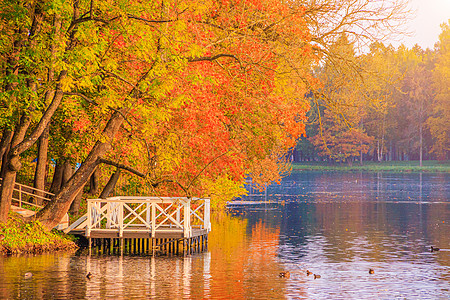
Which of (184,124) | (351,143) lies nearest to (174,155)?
(184,124)

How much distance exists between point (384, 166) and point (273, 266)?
98371 mm

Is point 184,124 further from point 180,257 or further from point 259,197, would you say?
point 259,197

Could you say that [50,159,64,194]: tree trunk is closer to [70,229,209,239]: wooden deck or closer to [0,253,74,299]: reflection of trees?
[70,229,209,239]: wooden deck

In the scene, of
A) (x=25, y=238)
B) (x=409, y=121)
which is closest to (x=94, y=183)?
(x=25, y=238)

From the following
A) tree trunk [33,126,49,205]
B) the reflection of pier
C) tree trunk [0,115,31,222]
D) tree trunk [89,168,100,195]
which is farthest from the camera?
tree trunk [89,168,100,195]

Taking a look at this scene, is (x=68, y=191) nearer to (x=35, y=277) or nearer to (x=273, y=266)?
(x=35, y=277)

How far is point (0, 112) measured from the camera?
82.3 feet

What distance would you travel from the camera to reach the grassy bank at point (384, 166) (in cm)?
11319

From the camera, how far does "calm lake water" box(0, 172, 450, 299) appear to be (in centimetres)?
1894

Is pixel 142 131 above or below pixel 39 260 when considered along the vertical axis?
above

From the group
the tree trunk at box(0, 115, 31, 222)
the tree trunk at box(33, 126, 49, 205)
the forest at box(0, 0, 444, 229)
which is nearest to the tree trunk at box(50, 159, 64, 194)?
the forest at box(0, 0, 444, 229)

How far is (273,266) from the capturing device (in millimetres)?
24328

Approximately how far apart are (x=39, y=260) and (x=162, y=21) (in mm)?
9145

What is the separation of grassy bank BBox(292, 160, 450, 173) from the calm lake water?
7221 cm
